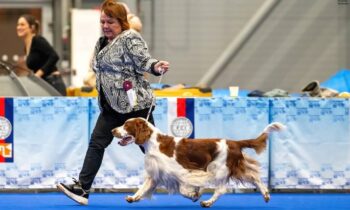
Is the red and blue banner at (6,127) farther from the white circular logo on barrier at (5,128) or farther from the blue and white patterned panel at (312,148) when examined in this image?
the blue and white patterned panel at (312,148)

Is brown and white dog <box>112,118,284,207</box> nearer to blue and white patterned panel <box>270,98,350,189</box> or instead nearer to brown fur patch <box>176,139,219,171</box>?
brown fur patch <box>176,139,219,171</box>

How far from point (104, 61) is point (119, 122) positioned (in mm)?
493

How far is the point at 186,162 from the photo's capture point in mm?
6602

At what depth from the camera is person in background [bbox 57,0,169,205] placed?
21.2ft

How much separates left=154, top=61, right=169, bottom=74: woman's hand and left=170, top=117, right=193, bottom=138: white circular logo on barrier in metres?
1.67

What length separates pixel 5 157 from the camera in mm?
7902

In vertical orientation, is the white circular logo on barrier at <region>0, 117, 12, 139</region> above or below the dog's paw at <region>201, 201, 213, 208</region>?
above

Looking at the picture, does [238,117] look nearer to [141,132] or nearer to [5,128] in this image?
[141,132]

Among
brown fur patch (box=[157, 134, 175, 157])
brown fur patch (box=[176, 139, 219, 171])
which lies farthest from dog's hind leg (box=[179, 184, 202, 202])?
brown fur patch (box=[157, 134, 175, 157])

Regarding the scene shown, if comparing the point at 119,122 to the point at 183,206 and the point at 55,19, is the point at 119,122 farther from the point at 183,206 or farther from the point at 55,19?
the point at 55,19

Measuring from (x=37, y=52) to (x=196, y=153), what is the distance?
11.1 ft

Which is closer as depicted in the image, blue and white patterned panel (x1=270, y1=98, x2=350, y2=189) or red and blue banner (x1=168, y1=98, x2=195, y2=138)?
red and blue banner (x1=168, y1=98, x2=195, y2=138)

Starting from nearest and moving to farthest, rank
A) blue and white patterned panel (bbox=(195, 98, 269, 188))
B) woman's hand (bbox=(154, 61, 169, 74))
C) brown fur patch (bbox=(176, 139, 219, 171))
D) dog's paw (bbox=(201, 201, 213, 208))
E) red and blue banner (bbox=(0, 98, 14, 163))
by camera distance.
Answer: woman's hand (bbox=(154, 61, 169, 74))
brown fur patch (bbox=(176, 139, 219, 171))
dog's paw (bbox=(201, 201, 213, 208))
red and blue banner (bbox=(0, 98, 14, 163))
blue and white patterned panel (bbox=(195, 98, 269, 188))

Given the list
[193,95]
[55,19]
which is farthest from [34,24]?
[55,19]
